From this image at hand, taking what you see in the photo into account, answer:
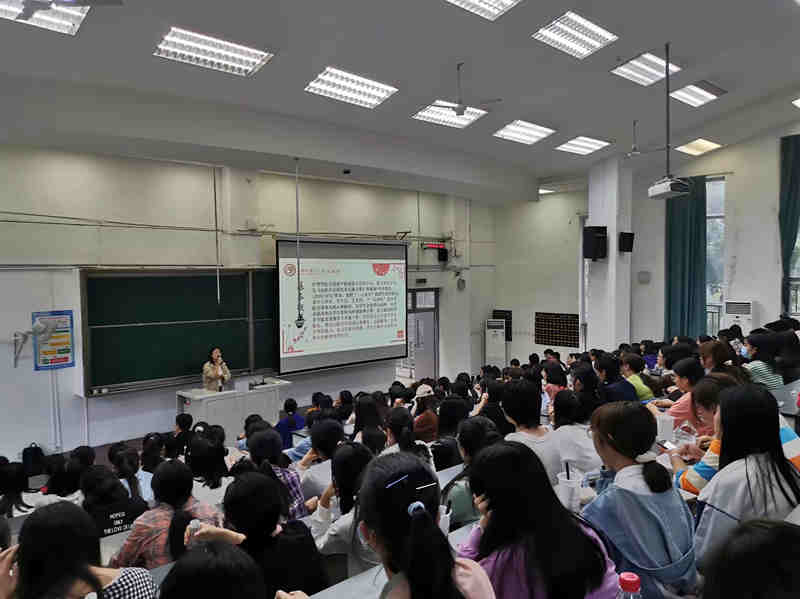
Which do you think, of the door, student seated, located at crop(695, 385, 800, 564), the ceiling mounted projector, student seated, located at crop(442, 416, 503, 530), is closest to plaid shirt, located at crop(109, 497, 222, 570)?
student seated, located at crop(442, 416, 503, 530)

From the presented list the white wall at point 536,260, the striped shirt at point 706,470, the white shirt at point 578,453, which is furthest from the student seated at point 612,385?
the white wall at point 536,260

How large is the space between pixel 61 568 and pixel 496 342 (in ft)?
33.3

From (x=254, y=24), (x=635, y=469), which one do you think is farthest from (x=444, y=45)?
(x=635, y=469)

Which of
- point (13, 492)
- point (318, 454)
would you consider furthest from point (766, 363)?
point (13, 492)

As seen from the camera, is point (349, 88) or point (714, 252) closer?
point (349, 88)

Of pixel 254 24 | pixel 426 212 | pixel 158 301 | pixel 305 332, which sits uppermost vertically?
pixel 254 24

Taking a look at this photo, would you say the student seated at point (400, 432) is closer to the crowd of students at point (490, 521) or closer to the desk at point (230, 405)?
the crowd of students at point (490, 521)

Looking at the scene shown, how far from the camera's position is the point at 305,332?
7.85 metres

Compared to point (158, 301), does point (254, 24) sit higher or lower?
higher

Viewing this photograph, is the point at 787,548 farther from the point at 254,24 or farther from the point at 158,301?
the point at 158,301

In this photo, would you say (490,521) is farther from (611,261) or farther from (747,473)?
(611,261)

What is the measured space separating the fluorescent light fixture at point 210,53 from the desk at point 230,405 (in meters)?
3.78

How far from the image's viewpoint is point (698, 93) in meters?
6.88

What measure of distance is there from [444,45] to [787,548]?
4.84 meters
